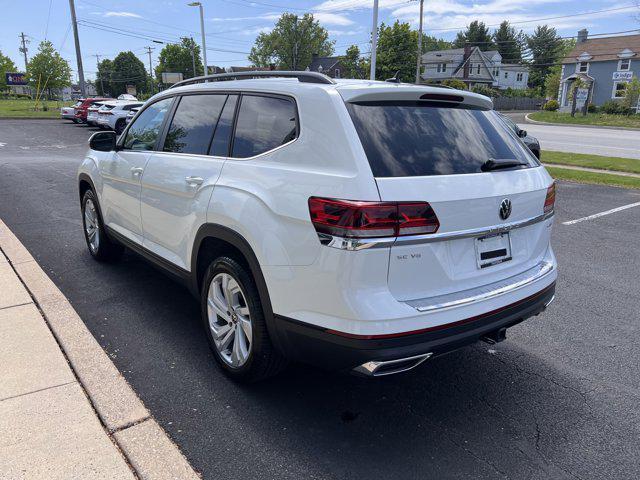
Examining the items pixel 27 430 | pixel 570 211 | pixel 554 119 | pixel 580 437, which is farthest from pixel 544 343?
pixel 554 119

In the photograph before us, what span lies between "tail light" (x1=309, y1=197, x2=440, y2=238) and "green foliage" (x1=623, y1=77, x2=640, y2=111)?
53.0m

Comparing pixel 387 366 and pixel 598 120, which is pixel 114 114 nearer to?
pixel 387 366

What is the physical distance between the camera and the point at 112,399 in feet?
9.74

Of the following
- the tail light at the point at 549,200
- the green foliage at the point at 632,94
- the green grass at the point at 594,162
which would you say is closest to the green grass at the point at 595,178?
the green grass at the point at 594,162

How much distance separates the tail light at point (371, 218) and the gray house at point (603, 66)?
188 ft

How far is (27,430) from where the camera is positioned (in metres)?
2.68

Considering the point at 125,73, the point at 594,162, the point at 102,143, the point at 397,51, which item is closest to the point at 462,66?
the point at 397,51

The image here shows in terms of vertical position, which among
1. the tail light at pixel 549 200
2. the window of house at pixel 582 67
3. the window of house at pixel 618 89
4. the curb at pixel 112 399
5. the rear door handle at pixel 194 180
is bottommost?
the curb at pixel 112 399

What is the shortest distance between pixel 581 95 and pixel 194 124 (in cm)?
5291

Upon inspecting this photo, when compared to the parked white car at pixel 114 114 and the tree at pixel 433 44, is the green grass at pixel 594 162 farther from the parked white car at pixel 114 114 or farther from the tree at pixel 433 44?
the tree at pixel 433 44

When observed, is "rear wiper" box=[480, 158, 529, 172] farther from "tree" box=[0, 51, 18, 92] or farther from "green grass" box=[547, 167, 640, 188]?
"tree" box=[0, 51, 18, 92]

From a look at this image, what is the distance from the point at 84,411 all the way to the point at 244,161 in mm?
1680

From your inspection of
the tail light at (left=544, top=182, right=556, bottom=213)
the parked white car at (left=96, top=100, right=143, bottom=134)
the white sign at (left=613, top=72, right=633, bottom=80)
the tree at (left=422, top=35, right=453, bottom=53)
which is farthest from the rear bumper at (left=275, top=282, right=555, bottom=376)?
the tree at (left=422, top=35, right=453, bottom=53)

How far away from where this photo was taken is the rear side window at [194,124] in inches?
137
